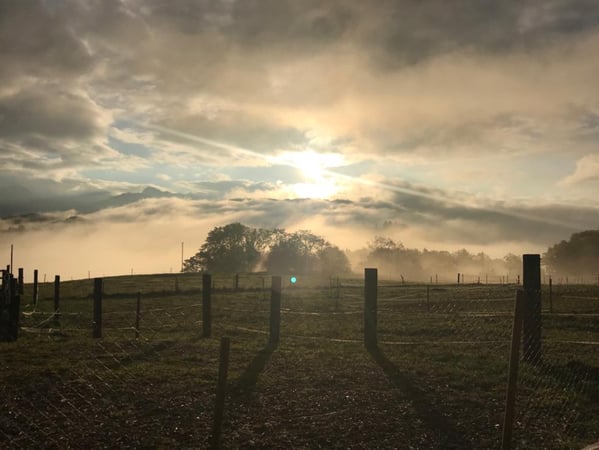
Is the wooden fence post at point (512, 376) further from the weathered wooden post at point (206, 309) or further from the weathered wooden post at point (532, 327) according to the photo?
the weathered wooden post at point (206, 309)

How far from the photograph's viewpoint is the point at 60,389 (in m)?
11.5

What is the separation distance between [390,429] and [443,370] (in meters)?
5.13

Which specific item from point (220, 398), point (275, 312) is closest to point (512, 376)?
point (220, 398)

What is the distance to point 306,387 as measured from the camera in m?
12.2

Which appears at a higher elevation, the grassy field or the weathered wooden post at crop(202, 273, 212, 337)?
the weathered wooden post at crop(202, 273, 212, 337)

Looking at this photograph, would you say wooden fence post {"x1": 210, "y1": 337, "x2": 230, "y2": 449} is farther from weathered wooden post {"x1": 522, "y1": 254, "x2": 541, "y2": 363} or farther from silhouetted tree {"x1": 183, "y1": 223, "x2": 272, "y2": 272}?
silhouetted tree {"x1": 183, "y1": 223, "x2": 272, "y2": 272}

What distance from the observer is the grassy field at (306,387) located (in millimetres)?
8938

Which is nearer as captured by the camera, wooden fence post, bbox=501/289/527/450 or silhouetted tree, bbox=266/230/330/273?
wooden fence post, bbox=501/289/527/450

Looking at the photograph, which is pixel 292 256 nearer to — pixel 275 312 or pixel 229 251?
pixel 229 251

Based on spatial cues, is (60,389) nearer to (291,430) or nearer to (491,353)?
(291,430)

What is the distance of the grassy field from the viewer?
894cm

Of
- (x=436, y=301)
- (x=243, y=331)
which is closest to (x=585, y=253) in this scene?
(x=436, y=301)

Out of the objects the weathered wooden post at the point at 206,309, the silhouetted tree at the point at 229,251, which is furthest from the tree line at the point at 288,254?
the weathered wooden post at the point at 206,309

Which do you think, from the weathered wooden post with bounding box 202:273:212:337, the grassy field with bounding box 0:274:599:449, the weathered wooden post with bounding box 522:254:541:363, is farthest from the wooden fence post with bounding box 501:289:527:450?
the weathered wooden post with bounding box 202:273:212:337
